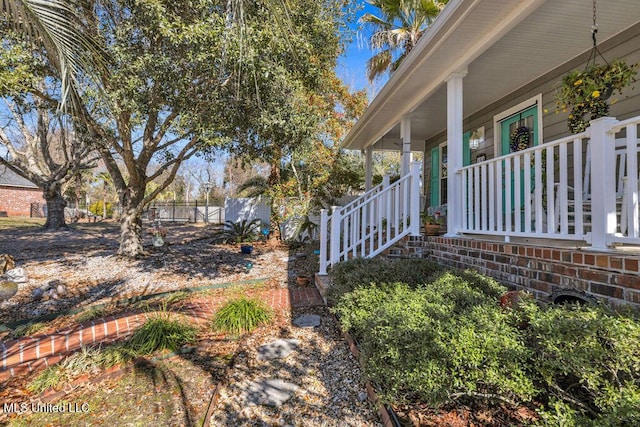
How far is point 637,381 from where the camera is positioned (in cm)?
137

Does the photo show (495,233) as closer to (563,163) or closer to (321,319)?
(563,163)

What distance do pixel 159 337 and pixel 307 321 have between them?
5.10ft

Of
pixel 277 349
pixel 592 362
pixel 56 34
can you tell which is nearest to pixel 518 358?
pixel 592 362

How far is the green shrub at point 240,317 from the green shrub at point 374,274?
84 centimetres

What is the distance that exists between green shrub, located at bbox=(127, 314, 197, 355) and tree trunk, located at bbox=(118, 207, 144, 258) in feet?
15.4

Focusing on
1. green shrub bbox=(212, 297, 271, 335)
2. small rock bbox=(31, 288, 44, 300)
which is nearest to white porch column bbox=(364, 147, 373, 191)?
green shrub bbox=(212, 297, 271, 335)

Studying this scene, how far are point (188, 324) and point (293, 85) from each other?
140 inches

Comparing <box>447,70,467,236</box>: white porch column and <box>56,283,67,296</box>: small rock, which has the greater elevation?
<box>447,70,467,236</box>: white porch column

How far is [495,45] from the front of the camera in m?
3.75

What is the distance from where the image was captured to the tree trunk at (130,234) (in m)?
7.14

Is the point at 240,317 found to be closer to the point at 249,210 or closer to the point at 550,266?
the point at 550,266

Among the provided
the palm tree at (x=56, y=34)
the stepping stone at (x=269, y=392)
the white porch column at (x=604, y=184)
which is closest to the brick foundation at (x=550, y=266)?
the white porch column at (x=604, y=184)

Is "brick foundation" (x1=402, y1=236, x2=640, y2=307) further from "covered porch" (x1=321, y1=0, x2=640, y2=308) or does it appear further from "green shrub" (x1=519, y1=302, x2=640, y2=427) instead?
"green shrub" (x1=519, y1=302, x2=640, y2=427)

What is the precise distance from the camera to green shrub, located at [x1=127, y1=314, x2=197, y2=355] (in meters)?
2.93
